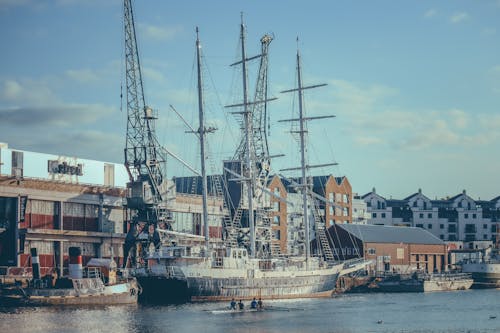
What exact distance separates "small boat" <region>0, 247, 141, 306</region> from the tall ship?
3.11 m

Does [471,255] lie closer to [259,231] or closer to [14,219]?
[259,231]

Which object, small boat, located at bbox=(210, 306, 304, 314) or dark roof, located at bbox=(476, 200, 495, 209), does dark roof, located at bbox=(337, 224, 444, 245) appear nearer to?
dark roof, located at bbox=(476, 200, 495, 209)

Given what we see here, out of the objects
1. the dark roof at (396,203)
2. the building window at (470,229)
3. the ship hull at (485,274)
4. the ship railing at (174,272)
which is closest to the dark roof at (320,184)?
the ship hull at (485,274)

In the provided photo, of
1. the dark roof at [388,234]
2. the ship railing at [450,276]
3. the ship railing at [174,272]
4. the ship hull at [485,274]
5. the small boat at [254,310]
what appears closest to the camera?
the small boat at [254,310]

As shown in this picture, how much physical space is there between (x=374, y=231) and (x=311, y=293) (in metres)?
39.9

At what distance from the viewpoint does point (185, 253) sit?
86062 mm

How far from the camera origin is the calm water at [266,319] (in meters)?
62.3

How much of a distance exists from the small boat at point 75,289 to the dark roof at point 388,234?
55921 millimetres

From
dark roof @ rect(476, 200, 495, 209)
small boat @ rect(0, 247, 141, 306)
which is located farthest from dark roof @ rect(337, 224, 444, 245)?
small boat @ rect(0, 247, 141, 306)

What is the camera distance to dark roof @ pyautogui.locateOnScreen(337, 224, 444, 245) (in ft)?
440

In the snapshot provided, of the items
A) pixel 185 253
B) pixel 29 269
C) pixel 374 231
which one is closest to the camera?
pixel 185 253

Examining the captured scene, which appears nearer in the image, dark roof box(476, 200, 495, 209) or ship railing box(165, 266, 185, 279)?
ship railing box(165, 266, 185, 279)

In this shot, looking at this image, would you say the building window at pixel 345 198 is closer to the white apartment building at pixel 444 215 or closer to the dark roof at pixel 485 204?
the white apartment building at pixel 444 215

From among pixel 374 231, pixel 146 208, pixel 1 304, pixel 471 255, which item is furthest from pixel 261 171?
pixel 471 255
